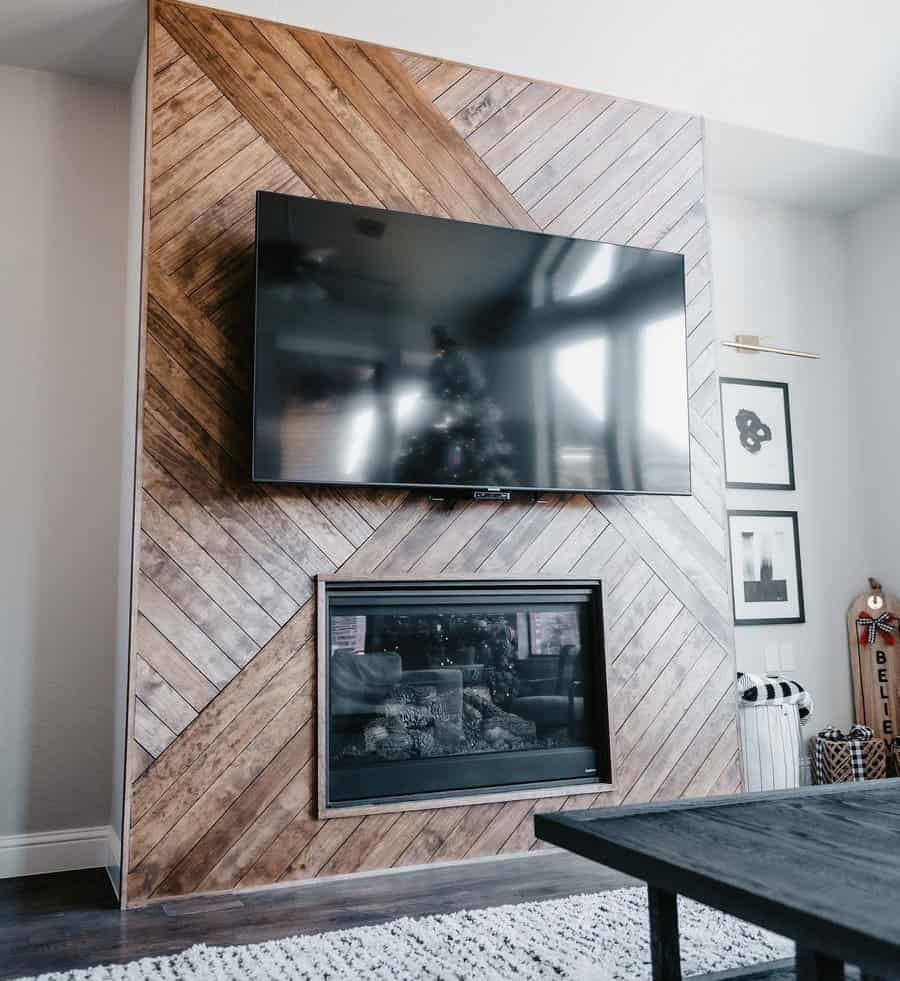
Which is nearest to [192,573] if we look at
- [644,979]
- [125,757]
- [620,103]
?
[125,757]

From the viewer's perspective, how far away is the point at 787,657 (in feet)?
13.5

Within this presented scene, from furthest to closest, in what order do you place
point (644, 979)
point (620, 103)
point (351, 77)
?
point (620, 103)
point (351, 77)
point (644, 979)

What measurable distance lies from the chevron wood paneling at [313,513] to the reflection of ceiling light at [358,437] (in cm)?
13

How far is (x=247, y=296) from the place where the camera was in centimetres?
286

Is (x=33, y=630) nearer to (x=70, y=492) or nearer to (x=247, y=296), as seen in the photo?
(x=70, y=492)

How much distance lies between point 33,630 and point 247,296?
1.27 metres

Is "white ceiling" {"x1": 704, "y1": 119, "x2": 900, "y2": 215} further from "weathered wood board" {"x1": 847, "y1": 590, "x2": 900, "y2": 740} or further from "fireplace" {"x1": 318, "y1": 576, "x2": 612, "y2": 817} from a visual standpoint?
"fireplace" {"x1": 318, "y1": 576, "x2": 612, "y2": 817}

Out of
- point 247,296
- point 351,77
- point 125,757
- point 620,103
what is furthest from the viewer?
point 620,103

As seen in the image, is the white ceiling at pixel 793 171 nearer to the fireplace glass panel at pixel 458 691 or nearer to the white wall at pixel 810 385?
the white wall at pixel 810 385

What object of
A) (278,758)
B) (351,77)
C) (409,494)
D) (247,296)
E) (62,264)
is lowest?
(278,758)

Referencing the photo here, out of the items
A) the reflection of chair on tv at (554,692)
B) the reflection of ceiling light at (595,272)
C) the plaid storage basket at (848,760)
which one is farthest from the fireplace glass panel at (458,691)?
the plaid storage basket at (848,760)

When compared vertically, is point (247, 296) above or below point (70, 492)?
above

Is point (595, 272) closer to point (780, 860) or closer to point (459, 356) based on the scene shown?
point (459, 356)

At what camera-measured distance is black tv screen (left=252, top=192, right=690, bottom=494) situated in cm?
277
